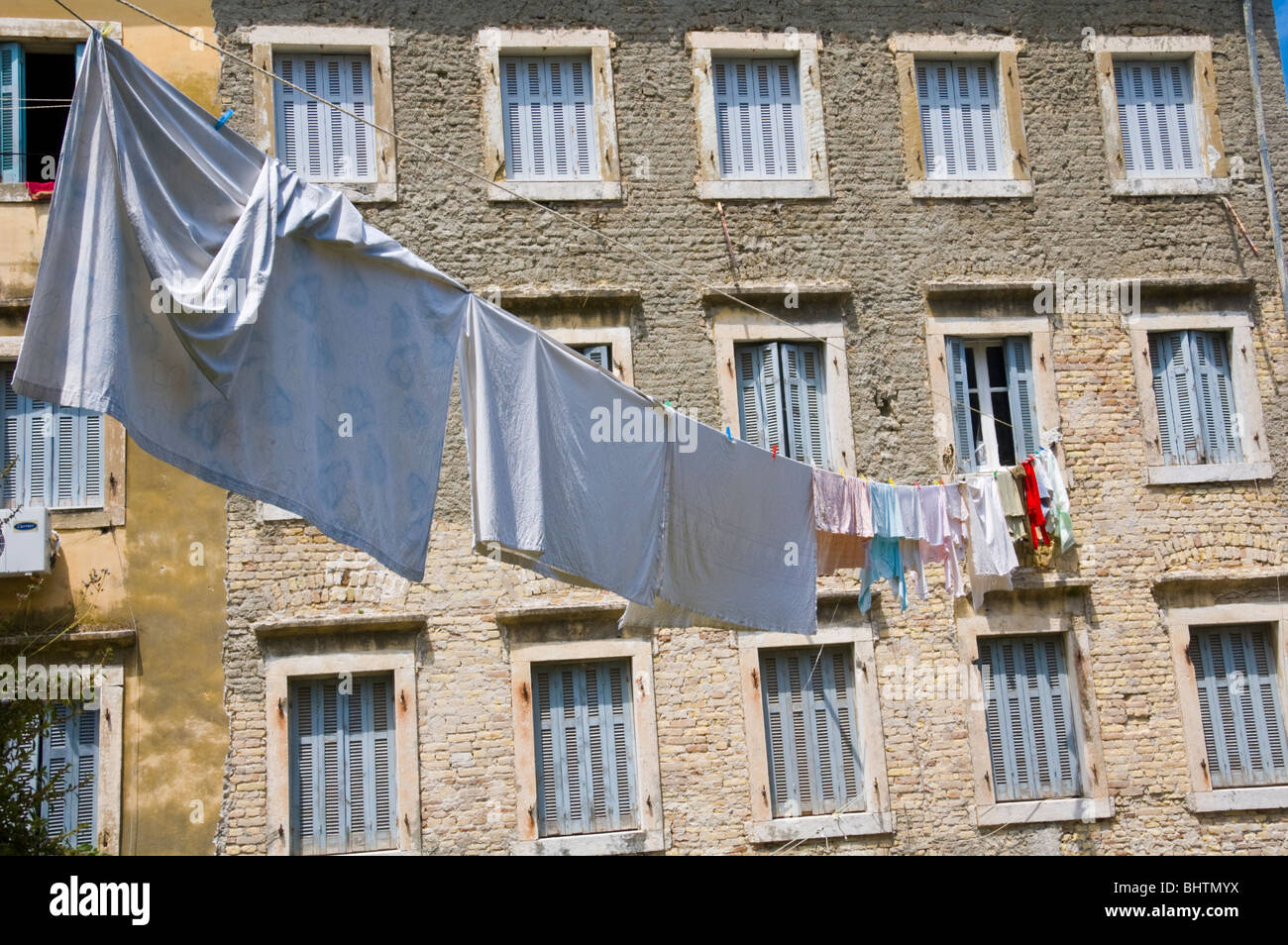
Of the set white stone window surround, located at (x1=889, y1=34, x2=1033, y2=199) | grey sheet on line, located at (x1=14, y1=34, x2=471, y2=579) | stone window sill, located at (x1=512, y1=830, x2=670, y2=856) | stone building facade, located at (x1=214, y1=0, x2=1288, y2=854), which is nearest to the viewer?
grey sheet on line, located at (x1=14, y1=34, x2=471, y2=579)

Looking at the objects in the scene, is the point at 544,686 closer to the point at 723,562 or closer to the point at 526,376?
the point at 723,562

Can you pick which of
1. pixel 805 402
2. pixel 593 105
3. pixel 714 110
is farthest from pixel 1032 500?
pixel 593 105

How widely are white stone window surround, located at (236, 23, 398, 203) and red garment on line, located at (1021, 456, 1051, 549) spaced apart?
252 inches

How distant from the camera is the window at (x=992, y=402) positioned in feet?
48.0

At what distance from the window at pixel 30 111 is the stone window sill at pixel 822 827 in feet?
29.0

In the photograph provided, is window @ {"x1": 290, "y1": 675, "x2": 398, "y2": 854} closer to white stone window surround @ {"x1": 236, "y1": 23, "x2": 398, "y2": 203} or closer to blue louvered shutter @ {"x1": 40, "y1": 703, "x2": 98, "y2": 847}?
blue louvered shutter @ {"x1": 40, "y1": 703, "x2": 98, "y2": 847}

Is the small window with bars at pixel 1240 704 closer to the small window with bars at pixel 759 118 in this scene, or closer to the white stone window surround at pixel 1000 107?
the white stone window surround at pixel 1000 107

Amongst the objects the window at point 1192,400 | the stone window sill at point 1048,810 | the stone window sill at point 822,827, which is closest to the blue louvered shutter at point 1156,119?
the window at point 1192,400

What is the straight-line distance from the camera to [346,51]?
47.3 ft

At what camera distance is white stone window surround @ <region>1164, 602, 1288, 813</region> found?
14.2 meters

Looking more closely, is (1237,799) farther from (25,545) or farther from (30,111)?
(30,111)

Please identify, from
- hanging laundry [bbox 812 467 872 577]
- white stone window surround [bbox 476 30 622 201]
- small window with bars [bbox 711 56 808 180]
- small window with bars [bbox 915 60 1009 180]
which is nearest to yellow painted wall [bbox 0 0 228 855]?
white stone window surround [bbox 476 30 622 201]
